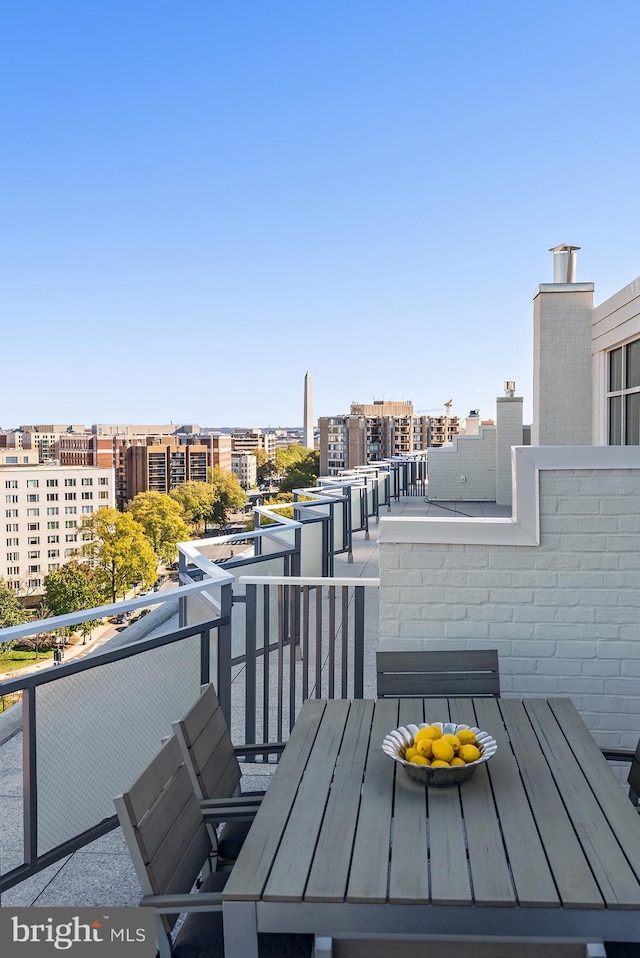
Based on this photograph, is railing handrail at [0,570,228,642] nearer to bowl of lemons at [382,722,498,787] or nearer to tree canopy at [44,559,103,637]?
bowl of lemons at [382,722,498,787]

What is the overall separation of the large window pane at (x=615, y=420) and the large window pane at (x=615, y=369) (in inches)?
6.3

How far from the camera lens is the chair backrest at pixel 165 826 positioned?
1.96m

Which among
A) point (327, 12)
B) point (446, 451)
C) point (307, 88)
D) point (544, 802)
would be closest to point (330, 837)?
point (544, 802)

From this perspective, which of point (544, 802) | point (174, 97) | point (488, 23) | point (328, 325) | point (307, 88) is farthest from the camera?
point (328, 325)

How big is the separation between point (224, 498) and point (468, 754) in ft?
386

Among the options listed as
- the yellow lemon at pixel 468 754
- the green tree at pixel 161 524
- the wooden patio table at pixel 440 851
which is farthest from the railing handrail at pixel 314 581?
the green tree at pixel 161 524

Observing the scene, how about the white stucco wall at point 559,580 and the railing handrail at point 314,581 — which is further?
the railing handrail at point 314,581

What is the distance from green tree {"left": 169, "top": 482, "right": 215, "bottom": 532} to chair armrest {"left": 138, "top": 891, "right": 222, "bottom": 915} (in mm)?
110725

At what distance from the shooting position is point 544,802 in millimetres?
2281

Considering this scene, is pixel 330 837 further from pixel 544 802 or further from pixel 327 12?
pixel 327 12

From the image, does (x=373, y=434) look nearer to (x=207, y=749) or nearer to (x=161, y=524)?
(x=161, y=524)

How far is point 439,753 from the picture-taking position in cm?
236

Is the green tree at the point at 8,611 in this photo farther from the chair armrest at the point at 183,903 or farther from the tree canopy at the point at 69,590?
the chair armrest at the point at 183,903

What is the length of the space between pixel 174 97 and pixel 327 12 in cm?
2832
